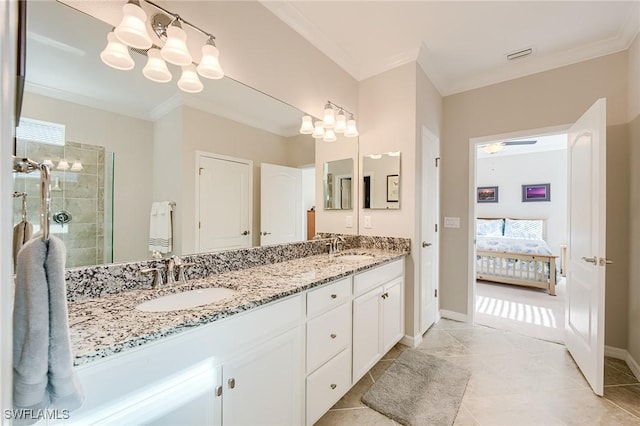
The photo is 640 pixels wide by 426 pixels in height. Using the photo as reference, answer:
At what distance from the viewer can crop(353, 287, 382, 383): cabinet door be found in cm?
176

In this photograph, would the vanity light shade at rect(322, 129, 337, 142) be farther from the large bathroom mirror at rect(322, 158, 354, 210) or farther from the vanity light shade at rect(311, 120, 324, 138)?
the large bathroom mirror at rect(322, 158, 354, 210)

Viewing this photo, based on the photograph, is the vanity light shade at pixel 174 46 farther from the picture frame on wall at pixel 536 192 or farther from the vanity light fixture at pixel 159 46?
the picture frame on wall at pixel 536 192

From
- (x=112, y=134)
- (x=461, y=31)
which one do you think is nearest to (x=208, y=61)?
(x=112, y=134)

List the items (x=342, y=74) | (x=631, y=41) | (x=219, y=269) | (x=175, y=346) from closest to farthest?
(x=175, y=346) → (x=219, y=269) → (x=631, y=41) → (x=342, y=74)

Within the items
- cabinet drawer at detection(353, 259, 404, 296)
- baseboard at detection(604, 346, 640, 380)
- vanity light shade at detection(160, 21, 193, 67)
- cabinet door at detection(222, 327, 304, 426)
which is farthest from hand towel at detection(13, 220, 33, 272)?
baseboard at detection(604, 346, 640, 380)

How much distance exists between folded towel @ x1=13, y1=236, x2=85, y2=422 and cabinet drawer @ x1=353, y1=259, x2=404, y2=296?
1.41m

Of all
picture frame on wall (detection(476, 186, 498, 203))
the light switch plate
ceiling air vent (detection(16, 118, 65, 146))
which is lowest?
the light switch plate

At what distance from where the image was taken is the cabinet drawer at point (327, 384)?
55.6 inches

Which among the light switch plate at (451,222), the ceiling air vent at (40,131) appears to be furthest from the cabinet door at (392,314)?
the ceiling air vent at (40,131)

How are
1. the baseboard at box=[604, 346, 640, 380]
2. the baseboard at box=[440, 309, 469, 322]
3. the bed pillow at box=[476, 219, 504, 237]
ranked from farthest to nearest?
the bed pillow at box=[476, 219, 504, 237]
the baseboard at box=[440, 309, 469, 322]
the baseboard at box=[604, 346, 640, 380]

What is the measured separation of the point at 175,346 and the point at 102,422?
0.24m

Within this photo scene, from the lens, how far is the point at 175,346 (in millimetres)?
880

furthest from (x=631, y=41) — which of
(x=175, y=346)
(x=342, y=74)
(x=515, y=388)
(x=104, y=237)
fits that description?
(x=104, y=237)

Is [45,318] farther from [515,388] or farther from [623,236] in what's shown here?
[623,236]
